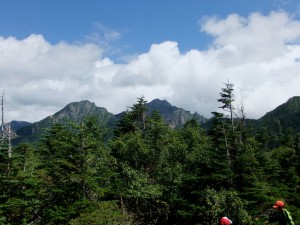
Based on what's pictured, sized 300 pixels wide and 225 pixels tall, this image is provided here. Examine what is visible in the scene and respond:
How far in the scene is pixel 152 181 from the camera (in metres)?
46.9

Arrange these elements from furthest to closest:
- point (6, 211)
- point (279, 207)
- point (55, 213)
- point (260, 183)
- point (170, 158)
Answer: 1. point (170, 158)
2. point (260, 183)
3. point (55, 213)
4. point (6, 211)
5. point (279, 207)

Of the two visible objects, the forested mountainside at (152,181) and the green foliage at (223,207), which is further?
the green foliage at (223,207)

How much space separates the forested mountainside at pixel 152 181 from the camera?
95.9 feet

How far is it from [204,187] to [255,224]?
8374 mm

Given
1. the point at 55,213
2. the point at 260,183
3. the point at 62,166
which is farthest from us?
the point at 260,183

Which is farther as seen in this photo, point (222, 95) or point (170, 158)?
point (170, 158)

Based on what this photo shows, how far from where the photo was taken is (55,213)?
29547mm

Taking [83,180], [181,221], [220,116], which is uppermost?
[220,116]

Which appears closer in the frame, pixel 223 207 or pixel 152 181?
pixel 223 207

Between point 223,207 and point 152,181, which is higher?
point 152,181

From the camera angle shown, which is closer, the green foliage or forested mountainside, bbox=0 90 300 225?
forested mountainside, bbox=0 90 300 225

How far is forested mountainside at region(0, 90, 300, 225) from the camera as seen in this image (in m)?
29.2

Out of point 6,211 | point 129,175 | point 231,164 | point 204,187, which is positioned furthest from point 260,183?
point 6,211

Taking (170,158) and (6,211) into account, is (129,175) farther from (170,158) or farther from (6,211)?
(6,211)
